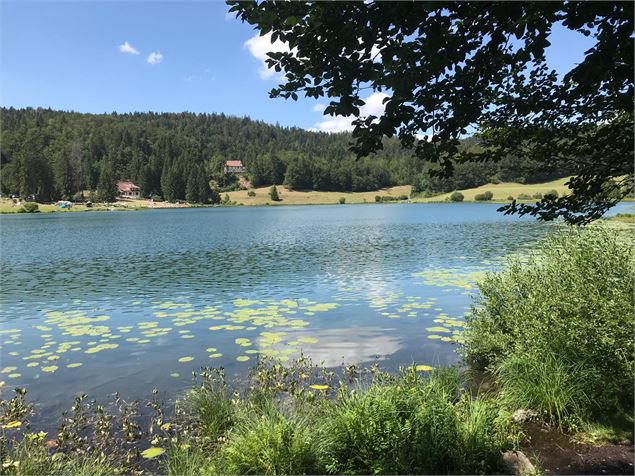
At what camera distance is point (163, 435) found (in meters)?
8.91

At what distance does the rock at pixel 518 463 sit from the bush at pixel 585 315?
2.14 metres

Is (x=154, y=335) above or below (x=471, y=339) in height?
below

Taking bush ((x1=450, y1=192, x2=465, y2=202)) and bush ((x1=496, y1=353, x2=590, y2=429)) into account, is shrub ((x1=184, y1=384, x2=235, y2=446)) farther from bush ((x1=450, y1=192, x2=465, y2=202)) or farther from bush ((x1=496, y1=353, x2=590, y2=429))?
bush ((x1=450, y1=192, x2=465, y2=202))

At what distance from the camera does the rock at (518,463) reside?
6.22 metres

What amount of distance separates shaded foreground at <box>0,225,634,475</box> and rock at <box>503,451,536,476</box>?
0.10m

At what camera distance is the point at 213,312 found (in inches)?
771

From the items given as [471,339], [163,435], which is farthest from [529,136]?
[163,435]

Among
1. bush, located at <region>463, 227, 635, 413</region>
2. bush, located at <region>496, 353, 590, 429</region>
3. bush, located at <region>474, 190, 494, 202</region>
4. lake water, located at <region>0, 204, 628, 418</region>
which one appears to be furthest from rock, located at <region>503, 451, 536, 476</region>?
bush, located at <region>474, 190, 494, 202</region>

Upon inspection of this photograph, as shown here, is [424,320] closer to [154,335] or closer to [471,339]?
[471,339]

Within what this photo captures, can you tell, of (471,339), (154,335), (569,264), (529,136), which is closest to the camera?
(529,136)

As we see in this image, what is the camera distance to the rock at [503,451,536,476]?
6225 millimetres

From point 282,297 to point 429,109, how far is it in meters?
18.7

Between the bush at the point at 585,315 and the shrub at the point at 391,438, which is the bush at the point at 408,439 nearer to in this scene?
the shrub at the point at 391,438

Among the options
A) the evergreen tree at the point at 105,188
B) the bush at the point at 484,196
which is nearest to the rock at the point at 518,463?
the bush at the point at 484,196
